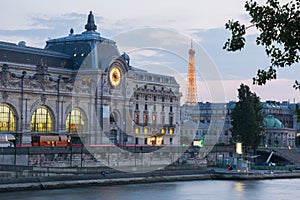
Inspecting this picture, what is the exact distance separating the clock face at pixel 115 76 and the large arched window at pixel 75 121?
1131 centimetres

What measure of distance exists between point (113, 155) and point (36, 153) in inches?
564

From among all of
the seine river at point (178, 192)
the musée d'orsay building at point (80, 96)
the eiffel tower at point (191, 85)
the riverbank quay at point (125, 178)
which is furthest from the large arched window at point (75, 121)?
the eiffel tower at point (191, 85)

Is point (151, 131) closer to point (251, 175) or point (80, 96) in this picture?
point (80, 96)

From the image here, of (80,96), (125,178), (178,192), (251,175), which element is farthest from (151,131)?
(178,192)

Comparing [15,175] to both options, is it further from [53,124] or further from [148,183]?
[53,124]

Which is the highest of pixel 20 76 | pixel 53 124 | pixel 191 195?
pixel 20 76

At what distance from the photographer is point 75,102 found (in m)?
98.6

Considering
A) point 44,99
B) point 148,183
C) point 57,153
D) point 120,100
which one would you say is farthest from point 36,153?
point 120,100

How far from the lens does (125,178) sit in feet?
240

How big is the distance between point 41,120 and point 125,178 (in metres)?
23.9

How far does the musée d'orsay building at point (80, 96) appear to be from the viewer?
8869 centimetres

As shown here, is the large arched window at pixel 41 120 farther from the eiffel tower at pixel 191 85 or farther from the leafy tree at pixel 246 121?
the eiffel tower at pixel 191 85

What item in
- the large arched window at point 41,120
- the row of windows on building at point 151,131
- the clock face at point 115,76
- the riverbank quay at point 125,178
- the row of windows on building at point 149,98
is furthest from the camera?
the row of windows on building at point 149,98

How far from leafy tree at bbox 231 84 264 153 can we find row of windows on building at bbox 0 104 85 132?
24.7 metres
